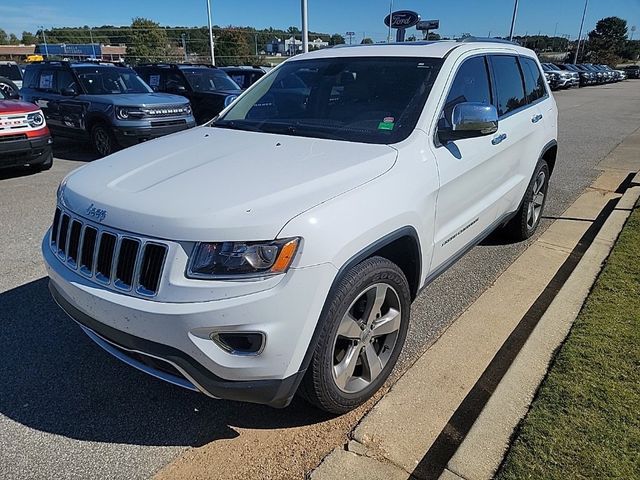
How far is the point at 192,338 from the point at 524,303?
2929mm

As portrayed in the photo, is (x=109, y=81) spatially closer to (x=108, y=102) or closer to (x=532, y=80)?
(x=108, y=102)

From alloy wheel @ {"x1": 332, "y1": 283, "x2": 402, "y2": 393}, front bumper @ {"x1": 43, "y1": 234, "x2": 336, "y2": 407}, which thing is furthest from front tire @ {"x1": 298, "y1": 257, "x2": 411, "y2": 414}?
front bumper @ {"x1": 43, "y1": 234, "x2": 336, "y2": 407}

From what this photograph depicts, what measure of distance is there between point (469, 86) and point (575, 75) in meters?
41.3

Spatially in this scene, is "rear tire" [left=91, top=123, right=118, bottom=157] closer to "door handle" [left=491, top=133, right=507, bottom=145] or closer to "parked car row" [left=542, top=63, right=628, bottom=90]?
"door handle" [left=491, top=133, right=507, bottom=145]

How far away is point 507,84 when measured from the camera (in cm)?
424

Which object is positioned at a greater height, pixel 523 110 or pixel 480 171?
pixel 523 110

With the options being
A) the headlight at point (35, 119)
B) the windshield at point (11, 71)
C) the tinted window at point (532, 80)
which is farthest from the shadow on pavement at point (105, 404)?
the windshield at point (11, 71)

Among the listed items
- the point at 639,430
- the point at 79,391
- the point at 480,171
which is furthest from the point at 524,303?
the point at 79,391

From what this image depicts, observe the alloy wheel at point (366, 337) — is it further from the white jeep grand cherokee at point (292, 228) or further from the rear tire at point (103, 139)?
the rear tire at point (103, 139)

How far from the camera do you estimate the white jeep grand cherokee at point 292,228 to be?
2.08 meters

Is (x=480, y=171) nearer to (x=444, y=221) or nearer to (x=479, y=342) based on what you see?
(x=444, y=221)

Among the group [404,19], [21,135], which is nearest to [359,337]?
[21,135]

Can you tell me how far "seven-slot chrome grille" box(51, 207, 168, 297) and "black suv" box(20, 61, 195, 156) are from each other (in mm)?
6926

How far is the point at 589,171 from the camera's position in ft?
29.6
